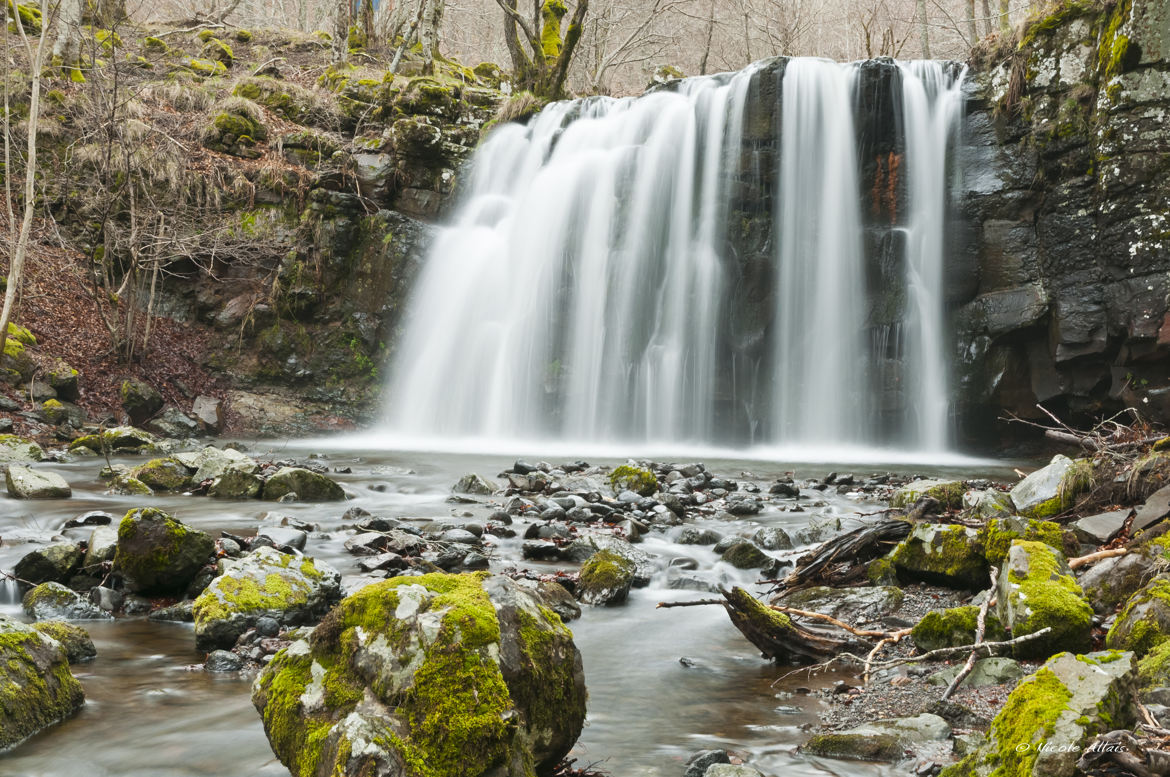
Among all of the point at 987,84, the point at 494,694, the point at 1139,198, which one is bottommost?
the point at 494,694

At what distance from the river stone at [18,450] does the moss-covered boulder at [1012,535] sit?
10.9 metres

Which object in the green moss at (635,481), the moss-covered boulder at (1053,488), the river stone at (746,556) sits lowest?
the river stone at (746,556)

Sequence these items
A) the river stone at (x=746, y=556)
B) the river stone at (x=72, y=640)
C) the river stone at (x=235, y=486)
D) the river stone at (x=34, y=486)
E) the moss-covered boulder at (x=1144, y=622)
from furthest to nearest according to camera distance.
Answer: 1. the river stone at (x=235, y=486)
2. the river stone at (x=34, y=486)
3. the river stone at (x=746, y=556)
4. the river stone at (x=72, y=640)
5. the moss-covered boulder at (x=1144, y=622)

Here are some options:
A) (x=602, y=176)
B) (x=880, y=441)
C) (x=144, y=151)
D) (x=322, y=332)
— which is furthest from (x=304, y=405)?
(x=880, y=441)

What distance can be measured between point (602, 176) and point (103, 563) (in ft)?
46.7

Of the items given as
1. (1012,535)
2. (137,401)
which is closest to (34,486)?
(137,401)

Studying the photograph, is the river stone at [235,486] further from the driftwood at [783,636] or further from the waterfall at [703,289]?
the waterfall at [703,289]

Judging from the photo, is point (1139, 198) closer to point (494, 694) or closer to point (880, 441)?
point (880, 441)

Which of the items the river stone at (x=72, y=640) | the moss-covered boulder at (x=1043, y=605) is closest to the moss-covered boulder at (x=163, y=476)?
the river stone at (x=72, y=640)

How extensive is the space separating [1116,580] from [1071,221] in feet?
39.4

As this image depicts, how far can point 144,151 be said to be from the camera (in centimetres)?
1617

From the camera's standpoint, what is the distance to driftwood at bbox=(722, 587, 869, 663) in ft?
13.0

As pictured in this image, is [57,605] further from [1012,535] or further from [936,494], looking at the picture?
[936,494]

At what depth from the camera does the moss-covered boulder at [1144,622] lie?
10.2 feet
